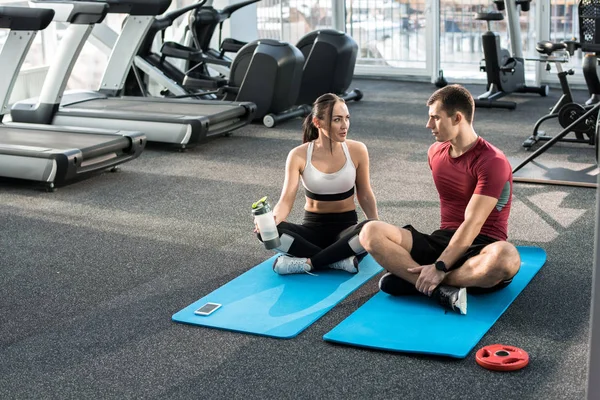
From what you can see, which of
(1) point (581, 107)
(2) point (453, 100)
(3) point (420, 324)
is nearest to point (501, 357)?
(3) point (420, 324)

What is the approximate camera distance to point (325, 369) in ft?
9.69

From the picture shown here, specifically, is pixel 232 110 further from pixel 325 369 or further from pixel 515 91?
pixel 325 369

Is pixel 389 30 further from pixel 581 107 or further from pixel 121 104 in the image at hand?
pixel 581 107

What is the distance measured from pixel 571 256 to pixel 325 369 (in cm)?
163

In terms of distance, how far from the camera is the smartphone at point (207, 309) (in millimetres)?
3473

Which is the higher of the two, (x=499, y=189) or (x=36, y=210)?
(x=499, y=189)

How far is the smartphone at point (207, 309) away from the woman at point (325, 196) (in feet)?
1.42

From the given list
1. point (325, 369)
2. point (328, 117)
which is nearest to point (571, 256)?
point (328, 117)

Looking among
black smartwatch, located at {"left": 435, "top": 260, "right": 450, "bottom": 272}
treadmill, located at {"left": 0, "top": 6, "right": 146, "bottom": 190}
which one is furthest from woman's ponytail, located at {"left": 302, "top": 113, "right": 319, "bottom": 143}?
treadmill, located at {"left": 0, "top": 6, "right": 146, "bottom": 190}

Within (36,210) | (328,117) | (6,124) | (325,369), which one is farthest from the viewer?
(6,124)

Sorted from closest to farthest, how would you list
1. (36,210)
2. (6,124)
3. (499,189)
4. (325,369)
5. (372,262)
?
(325,369), (499,189), (372,262), (36,210), (6,124)

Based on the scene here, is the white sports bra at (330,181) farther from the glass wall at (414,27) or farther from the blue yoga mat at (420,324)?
the glass wall at (414,27)

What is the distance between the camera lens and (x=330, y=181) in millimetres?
3902

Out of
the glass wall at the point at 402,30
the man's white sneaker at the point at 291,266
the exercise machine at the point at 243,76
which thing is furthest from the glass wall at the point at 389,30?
the man's white sneaker at the point at 291,266
